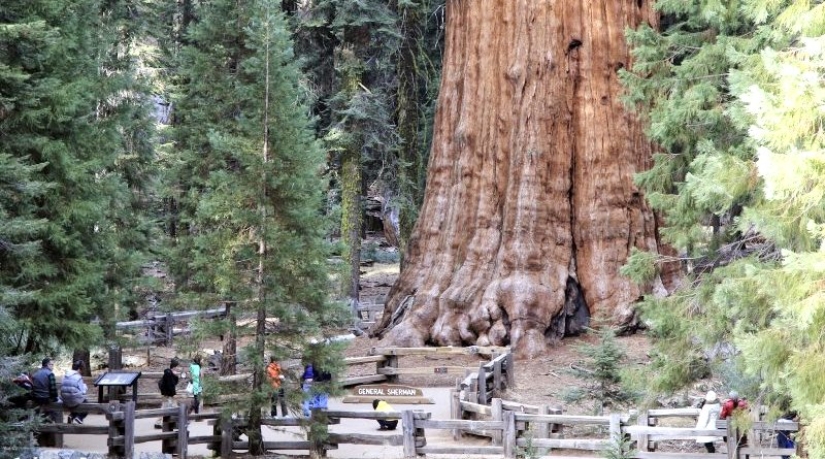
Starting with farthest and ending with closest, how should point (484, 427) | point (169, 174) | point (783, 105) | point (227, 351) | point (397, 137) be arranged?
1. point (397, 137)
2. point (169, 174)
3. point (227, 351)
4. point (484, 427)
5. point (783, 105)

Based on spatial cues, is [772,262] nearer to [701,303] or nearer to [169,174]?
[701,303]

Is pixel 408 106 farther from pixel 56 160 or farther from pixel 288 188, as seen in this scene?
pixel 288 188

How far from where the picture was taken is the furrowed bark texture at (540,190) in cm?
2222

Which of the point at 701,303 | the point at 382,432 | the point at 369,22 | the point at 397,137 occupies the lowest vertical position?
the point at 382,432

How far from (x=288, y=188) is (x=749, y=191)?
6.58 metres

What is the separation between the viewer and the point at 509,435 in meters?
14.4

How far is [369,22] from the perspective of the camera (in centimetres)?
2902

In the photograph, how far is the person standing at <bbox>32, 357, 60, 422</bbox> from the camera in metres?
16.1

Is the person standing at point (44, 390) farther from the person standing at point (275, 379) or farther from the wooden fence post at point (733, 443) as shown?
the wooden fence post at point (733, 443)

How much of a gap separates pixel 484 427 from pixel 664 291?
8455 mm

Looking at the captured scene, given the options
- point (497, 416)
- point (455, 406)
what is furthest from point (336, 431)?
point (497, 416)

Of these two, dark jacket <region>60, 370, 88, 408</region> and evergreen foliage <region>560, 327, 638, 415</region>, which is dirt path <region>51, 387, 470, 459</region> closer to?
dark jacket <region>60, 370, 88, 408</region>

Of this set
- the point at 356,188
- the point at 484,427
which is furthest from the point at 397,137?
the point at 484,427

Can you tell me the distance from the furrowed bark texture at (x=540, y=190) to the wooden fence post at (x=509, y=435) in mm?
7258
